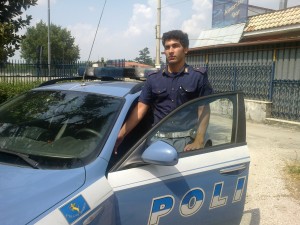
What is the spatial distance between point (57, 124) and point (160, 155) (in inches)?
36.9

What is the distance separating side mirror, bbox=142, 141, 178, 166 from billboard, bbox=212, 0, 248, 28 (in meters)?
13.9

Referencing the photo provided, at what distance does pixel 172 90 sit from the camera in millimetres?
2740

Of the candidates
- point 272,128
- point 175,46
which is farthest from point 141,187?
point 272,128

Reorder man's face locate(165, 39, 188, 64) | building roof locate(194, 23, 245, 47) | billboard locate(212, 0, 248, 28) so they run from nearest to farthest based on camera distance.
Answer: man's face locate(165, 39, 188, 64), building roof locate(194, 23, 245, 47), billboard locate(212, 0, 248, 28)

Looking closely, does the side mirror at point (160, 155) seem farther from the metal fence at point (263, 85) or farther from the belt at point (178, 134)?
the metal fence at point (263, 85)

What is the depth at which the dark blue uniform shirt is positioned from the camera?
2.72m

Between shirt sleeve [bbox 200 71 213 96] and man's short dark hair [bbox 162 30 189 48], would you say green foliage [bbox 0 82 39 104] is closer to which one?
man's short dark hair [bbox 162 30 189 48]

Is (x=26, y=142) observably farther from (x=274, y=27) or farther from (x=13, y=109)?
(x=274, y=27)

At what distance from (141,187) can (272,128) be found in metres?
8.41

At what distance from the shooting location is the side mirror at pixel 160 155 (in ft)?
6.66

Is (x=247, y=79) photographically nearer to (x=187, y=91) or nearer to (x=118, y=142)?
(x=187, y=91)

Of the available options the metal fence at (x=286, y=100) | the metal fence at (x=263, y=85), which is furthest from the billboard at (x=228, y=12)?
the metal fence at (x=286, y=100)

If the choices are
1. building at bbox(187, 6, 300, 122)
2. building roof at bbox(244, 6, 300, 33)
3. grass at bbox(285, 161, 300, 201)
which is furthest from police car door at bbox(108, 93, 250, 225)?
building roof at bbox(244, 6, 300, 33)

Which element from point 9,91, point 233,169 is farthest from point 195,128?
point 9,91
